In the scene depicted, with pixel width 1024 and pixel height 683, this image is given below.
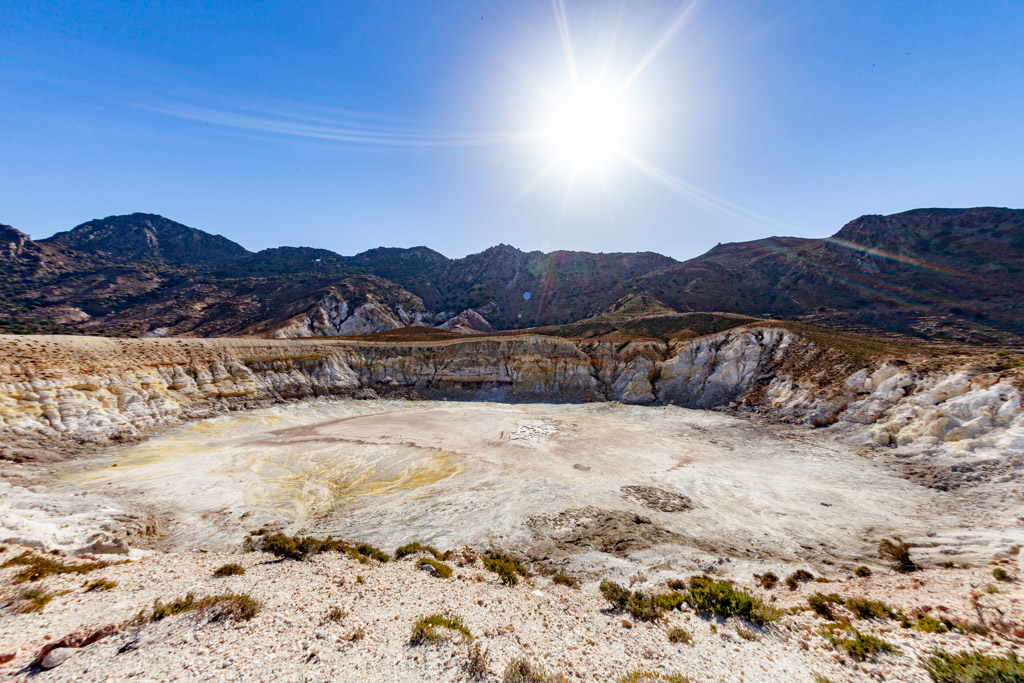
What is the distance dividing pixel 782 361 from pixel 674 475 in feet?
79.6

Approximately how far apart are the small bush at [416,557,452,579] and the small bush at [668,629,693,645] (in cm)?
596

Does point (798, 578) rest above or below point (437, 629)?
below

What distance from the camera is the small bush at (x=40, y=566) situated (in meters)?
8.27

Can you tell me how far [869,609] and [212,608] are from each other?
15.3 metres

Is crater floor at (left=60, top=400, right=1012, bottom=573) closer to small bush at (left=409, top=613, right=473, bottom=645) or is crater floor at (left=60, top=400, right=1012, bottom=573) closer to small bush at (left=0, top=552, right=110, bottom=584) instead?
small bush at (left=0, top=552, right=110, bottom=584)

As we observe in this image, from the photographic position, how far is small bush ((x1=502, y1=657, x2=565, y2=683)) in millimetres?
5914

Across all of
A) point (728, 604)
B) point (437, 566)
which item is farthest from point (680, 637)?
point (437, 566)

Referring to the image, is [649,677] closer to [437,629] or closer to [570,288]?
[437,629]

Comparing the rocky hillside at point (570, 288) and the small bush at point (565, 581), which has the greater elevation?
the rocky hillside at point (570, 288)

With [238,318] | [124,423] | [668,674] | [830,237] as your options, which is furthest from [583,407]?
[830,237]

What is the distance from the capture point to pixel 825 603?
870 centimetres

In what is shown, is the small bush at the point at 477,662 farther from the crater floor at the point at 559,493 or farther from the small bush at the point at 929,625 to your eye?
the small bush at the point at 929,625

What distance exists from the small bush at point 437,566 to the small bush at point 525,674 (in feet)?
13.9

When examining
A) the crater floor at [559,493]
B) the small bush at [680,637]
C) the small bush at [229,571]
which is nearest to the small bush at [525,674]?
the small bush at [680,637]
